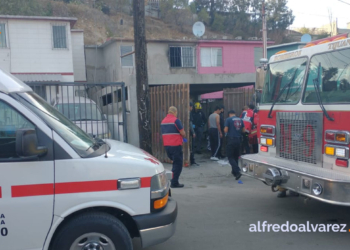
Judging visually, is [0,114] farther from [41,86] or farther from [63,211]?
[41,86]

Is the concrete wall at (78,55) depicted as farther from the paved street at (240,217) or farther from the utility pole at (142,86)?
the paved street at (240,217)

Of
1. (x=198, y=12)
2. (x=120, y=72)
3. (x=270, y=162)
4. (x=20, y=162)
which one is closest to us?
(x=20, y=162)

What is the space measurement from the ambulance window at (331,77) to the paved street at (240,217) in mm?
1911

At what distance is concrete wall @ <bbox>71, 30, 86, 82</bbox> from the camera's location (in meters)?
21.7

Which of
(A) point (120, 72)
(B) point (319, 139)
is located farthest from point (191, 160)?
(A) point (120, 72)

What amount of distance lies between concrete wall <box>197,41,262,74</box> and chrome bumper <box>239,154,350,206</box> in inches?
766

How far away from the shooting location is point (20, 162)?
338cm

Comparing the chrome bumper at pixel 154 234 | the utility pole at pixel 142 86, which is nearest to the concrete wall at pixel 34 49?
the utility pole at pixel 142 86

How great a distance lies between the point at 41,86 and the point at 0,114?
4.99 meters

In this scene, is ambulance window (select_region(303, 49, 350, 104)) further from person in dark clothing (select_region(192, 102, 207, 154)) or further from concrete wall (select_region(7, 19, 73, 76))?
concrete wall (select_region(7, 19, 73, 76))

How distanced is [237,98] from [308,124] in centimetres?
674

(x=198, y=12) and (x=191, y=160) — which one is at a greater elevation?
(x=198, y=12)

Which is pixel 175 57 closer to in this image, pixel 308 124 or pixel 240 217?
pixel 240 217

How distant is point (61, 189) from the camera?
347cm
